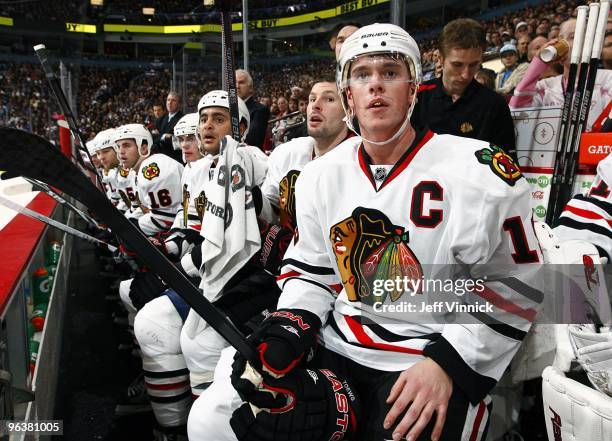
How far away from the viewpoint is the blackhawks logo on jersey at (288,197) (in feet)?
6.74

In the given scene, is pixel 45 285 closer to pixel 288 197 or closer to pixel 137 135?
pixel 288 197

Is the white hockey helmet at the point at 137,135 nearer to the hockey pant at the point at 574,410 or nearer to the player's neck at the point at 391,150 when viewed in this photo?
the player's neck at the point at 391,150

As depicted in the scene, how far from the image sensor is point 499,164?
1.23m

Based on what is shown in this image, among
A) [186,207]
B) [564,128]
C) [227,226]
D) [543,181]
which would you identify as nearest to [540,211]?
[543,181]

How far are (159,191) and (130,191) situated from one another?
3.35 ft

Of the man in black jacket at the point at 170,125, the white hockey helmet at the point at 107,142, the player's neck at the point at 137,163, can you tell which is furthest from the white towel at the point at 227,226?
the man in black jacket at the point at 170,125

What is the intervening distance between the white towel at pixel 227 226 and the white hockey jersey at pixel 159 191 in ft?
4.39

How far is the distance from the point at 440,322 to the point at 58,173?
89 cm

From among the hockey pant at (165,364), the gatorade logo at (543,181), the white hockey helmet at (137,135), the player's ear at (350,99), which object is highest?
the white hockey helmet at (137,135)

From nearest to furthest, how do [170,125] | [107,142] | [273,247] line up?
1. [273,247]
2. [107,142]
3. [170,125]

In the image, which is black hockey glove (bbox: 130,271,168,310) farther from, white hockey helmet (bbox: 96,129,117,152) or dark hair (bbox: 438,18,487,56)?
→ white hockey helmet (bbox: 96,129,117,152)

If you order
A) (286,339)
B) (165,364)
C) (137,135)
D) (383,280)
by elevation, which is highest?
(137,135)

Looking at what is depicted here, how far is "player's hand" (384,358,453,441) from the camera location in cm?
107

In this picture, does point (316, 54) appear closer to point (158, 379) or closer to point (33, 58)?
point (158, 379)
